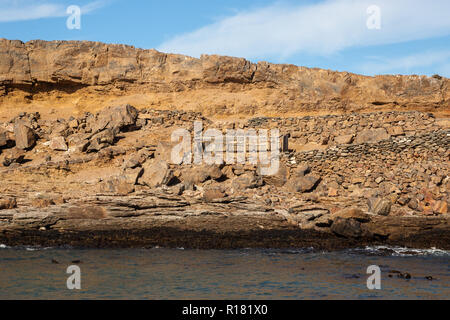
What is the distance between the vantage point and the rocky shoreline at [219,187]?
13.7 metres

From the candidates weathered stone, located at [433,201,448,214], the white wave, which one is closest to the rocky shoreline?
weathered stone, located at [433,201,448,214]

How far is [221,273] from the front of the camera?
1038 centimetres

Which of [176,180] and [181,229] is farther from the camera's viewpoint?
[176,180]

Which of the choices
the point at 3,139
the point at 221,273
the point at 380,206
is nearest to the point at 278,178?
the point at 380,206

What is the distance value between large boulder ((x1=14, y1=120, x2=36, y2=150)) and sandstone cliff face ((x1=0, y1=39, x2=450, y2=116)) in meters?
4.19

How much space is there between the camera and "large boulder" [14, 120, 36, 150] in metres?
19.8

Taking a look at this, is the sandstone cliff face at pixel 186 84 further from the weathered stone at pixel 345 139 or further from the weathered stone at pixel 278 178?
the weathered stone at pixel 278 178

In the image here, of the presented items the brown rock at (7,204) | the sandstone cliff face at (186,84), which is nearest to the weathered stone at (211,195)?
the brown rock at (7,204)

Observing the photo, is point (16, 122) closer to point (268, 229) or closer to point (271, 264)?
point (268, 229)

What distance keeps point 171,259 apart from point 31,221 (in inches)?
190

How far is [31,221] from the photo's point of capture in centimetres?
1380

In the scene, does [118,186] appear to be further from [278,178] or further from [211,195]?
[278,178]

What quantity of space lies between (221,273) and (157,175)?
638 cm

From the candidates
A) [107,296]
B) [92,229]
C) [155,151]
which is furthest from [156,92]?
[107,296]
